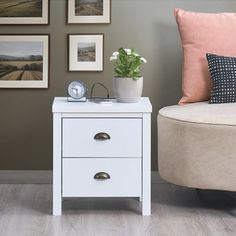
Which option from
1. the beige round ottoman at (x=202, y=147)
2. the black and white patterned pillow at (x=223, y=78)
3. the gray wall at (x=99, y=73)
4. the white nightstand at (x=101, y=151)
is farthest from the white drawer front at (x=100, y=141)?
the gray wall at (x=99, y=73)

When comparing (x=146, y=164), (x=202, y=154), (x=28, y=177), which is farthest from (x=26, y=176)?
(x=202, y=154)

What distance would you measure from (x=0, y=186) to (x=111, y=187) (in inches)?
34.5

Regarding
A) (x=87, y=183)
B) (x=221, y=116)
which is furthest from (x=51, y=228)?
(x=221, y=116)

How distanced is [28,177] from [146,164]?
3.28 feet

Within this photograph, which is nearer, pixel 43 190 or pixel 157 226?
pixel 157 226

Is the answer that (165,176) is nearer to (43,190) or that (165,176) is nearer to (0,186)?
(43,190)

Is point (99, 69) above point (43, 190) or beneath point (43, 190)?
above

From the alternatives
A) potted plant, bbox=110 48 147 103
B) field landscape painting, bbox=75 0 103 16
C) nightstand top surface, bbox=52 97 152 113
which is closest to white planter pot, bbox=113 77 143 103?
potted plant, bbox=110 48 147 103

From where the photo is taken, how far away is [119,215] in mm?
3168

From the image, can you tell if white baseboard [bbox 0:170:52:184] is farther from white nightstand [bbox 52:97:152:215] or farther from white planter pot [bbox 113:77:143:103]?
white planter pot [bbox 113:77:143:103]

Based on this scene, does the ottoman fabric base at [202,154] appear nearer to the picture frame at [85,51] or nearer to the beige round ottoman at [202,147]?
the beige round ottoman at [202,147]

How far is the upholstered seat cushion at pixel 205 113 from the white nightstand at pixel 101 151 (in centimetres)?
17

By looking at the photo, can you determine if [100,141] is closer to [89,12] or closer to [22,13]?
[89,12]

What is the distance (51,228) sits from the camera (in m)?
2.95
